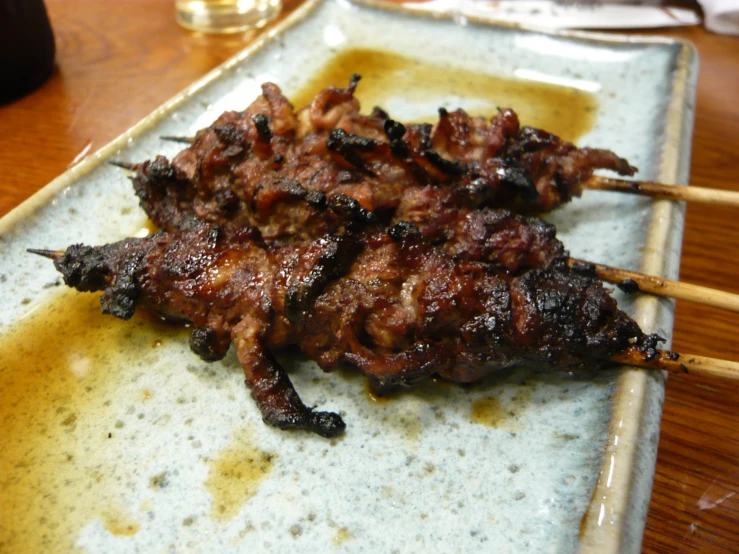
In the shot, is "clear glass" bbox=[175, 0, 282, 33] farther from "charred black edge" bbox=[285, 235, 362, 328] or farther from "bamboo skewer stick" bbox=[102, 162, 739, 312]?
"bamboo skewer stick" bbox=[102, 162, 739, 312]

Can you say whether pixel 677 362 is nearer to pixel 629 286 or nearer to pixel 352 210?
pixel 629 286

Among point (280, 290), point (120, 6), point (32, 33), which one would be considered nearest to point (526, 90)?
point (280, 290)

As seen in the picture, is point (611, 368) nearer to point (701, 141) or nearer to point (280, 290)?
point (280, 290)

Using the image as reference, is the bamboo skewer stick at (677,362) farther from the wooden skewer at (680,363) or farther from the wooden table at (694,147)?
the wooden table at (694,147)

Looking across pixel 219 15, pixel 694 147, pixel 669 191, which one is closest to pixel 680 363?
pixel 669 191

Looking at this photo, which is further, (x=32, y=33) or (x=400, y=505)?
(x=32, y=33)

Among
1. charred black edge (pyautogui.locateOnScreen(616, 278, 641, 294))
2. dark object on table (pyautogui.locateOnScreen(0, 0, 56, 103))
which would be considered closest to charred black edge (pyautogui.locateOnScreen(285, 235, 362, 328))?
charred black edge (pyautogui.locateOnScreen(616, 278, 641, 294))

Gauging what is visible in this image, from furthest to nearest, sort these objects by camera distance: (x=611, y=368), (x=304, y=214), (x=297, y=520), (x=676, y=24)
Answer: (x=676, y=24) → (x=304, y=214) → (x=611, y=368) → (x=297, y=520)
